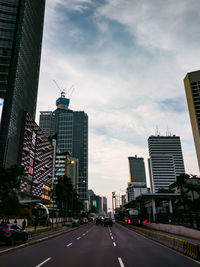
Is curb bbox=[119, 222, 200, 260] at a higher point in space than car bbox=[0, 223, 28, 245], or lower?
lower

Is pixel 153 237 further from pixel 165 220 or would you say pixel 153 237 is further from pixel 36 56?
pixel 36 56

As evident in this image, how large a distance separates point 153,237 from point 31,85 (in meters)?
93.6

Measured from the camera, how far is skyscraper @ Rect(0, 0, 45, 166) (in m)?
76.2

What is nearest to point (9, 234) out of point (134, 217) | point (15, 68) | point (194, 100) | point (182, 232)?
point (182, 232)

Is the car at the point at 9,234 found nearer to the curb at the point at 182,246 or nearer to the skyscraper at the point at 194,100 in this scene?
the curb at the point at 182,246

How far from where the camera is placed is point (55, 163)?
177 metres

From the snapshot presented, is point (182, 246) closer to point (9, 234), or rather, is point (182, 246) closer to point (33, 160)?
point (9, 234)

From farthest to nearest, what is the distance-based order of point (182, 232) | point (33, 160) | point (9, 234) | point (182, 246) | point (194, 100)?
1. point (194, 100)
2. point (33, 160)
3. point (182, 232)
4. point (9, 234)
5. point (182, 246)

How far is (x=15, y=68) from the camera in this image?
271 ft

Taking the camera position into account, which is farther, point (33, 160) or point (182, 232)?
point (33, 160)

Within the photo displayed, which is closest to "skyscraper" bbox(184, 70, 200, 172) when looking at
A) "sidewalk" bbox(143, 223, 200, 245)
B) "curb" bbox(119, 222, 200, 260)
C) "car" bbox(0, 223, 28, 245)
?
"sidewalk" bbox(143, 223, 200, 245)

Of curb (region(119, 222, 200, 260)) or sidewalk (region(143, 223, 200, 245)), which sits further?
sidewalk (region(143, 223, 200, 245))

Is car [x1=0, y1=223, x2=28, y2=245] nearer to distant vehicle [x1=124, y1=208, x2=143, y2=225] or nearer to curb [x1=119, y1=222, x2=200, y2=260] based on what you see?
curb [x1=119, y1=222, x2=200, y2=260]

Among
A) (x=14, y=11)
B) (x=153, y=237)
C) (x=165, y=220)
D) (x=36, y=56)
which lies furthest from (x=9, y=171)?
(x=36, y=56)
